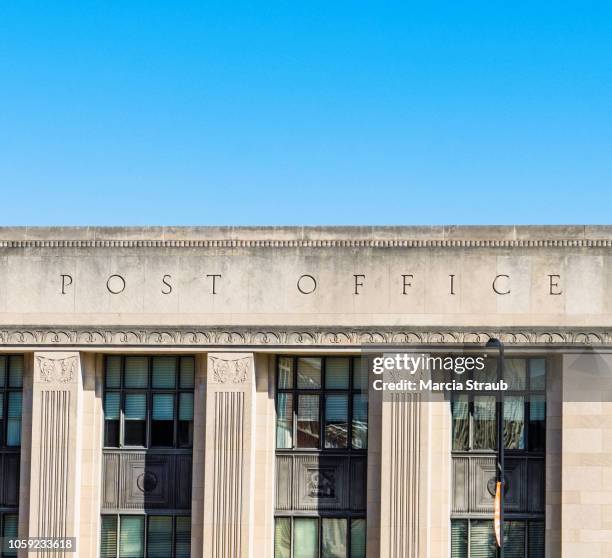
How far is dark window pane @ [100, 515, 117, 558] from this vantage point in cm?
2834

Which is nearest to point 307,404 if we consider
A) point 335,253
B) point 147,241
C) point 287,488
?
point 287,488

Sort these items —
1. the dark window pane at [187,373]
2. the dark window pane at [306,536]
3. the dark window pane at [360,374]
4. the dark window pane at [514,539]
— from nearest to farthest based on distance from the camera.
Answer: the dark window pane at [514,539], the dark window pane at [360,374], the dark window pane at [306,536], the dark window pane at [187,373]

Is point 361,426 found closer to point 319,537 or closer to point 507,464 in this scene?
point 319,537

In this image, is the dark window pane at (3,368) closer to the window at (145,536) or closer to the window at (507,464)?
the window at (145,536)

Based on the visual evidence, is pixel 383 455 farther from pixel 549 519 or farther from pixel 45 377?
pixel 45 377

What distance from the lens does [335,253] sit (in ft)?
91.4

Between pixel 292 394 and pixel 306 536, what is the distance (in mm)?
3581

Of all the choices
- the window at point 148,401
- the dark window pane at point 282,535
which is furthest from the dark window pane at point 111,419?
the dark window pane at point 282,535

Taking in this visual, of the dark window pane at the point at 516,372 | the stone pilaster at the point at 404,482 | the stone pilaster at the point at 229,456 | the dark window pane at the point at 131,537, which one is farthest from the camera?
the dark window pane at the point at 131,537

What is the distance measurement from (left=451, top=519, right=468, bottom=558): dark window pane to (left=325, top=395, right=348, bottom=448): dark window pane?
3391 millimetres

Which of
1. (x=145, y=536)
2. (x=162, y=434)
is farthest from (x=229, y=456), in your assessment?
(x=145, y=536)

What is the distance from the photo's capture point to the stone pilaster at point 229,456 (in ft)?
89.2

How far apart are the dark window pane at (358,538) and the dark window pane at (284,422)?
2.57 meters

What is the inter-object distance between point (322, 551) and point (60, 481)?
6.81m
